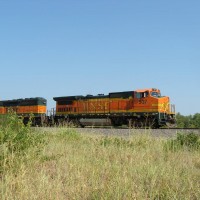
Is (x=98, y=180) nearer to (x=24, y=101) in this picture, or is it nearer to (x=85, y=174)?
(x=85, y=174)

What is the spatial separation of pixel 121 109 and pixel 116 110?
45cm

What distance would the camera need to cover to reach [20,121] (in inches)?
272

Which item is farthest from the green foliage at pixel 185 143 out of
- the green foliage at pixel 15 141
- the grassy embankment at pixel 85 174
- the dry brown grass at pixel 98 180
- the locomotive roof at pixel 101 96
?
the locomotive roof at pixel 101 96

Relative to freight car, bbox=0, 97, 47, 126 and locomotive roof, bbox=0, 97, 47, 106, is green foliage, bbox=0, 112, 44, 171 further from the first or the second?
locomotive roof, bbox=0, 97, 47, 106

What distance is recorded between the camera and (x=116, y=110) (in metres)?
24.6

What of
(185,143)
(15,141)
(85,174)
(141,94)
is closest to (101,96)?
(141,94)

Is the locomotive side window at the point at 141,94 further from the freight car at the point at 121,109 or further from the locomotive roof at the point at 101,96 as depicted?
the locomotive roof at the point at 101,96

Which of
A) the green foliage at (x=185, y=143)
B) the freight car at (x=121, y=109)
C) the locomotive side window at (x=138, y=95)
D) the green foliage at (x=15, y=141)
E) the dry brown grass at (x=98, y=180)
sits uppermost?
the locomotive side window at (x=138, y=95)

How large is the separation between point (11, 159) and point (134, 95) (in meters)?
19.1

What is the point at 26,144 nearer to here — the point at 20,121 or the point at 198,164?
the point at 20,121

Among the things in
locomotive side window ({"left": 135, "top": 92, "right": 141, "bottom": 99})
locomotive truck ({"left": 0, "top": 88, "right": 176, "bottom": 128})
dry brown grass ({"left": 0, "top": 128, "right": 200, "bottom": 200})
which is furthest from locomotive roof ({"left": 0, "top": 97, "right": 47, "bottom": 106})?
dry brown grass ({"left": 0, "top": 128, "right": 200, "bottom": 200})

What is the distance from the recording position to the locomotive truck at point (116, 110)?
2294cm

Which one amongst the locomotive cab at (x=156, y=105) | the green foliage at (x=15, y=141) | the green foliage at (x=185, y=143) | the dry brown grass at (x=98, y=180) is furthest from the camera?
the locomotive cab at (x=156, y=105)

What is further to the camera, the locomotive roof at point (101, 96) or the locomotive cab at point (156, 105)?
the locomotive roof at point (101, 96)
